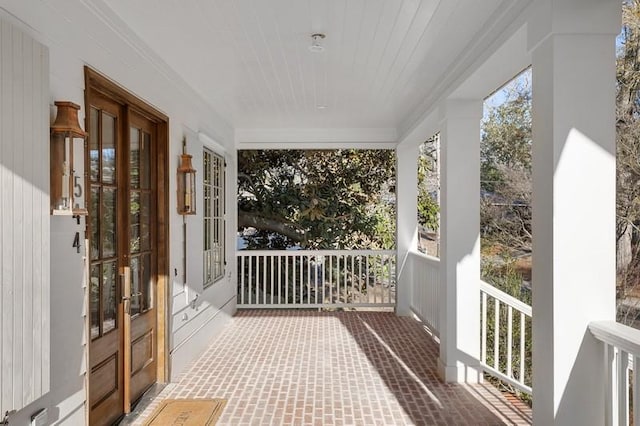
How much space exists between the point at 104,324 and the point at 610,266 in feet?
9.05

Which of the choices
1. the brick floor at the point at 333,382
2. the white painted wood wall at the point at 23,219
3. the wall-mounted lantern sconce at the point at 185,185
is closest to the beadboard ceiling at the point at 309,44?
the wall-mounted lantern sconce at the point at 185,185

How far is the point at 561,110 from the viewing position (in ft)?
6.84

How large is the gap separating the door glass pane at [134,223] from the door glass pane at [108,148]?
327mm

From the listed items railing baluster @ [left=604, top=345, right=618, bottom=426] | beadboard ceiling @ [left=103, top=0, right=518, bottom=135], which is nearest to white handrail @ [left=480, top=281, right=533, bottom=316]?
railing baluster @ [left=604, top=345, right=618, bottom=426]

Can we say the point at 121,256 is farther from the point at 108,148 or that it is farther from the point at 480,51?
the point at 480,51

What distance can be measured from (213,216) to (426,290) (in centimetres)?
268

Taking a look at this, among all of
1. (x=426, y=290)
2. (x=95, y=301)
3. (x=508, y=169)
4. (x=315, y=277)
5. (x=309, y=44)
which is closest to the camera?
(x=95, y=301)

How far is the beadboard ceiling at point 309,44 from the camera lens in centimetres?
271

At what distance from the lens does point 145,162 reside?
3699mm

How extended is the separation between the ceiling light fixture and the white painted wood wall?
5.32 ft

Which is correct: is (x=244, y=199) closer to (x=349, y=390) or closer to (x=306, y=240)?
(x=306, y=240)

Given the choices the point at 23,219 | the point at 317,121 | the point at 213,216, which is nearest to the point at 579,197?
the point at 23,219

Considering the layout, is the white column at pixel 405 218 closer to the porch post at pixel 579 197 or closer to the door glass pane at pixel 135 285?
the door glass pane at pixel 135 285

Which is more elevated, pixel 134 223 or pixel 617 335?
pixel 134 223
